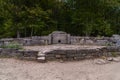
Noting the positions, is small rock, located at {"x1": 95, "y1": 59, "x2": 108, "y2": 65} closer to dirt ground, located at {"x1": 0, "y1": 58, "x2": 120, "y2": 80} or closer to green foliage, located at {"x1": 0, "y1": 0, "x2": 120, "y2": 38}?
dirt ground, located at {"x1": 0, "y1": 58, "x2": 120, "y2": 80}

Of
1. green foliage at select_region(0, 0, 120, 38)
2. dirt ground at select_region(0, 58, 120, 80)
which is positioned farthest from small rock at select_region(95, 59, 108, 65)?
green foliage at select_region(0, 0, 120, 38)

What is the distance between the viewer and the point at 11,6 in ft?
70.8

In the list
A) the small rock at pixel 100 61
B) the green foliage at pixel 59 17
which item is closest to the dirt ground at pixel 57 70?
the small rock at pixel 100 61

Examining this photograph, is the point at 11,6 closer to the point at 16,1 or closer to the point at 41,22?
the point at 16,1

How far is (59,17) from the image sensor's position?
25516 mm

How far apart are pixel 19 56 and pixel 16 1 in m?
12.8

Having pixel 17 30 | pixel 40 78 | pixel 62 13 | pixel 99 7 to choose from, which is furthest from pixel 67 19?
pixel 40 78

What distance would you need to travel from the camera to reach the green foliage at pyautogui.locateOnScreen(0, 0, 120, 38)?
22.0 meters

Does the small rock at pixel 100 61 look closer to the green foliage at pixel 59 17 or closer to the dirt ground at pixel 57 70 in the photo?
the dirt ground at pixel 57 70

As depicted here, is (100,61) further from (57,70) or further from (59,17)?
(59,17)

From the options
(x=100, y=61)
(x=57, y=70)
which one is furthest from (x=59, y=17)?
(x=57, y=70)

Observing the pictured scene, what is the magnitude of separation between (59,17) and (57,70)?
17361 millimetres

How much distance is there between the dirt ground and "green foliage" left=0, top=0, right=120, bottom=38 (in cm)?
1214

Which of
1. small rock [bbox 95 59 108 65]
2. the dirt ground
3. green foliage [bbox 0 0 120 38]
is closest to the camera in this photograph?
the dirt ground
